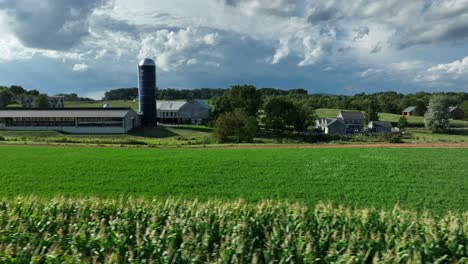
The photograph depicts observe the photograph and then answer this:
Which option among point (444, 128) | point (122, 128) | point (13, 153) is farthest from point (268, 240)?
point (444, 128)

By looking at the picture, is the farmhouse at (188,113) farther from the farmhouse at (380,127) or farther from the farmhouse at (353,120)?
the farmhouse at (380,127)

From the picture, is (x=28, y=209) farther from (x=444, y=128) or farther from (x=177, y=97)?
(x=177, y=97)

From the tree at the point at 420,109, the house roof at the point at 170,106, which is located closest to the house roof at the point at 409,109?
the tree at the point at 420,109

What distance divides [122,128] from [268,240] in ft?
176

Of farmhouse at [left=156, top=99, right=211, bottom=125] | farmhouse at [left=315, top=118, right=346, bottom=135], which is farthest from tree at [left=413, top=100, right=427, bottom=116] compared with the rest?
farmhouse at [left=156, top=99, right=211, bottom=125]

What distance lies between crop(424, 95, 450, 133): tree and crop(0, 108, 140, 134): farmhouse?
199ft

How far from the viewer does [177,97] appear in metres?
151

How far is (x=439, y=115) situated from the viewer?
68.3m

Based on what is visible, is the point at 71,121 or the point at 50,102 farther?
the point at 50,102

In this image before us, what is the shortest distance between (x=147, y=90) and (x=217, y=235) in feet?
195

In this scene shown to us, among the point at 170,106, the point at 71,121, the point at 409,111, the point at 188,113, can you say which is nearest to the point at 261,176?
the point at 71,121

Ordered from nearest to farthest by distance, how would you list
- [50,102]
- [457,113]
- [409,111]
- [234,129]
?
[234,129] → [457,113] → [409,111] → [50,102]

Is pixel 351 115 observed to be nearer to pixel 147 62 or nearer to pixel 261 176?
pixel 147 62

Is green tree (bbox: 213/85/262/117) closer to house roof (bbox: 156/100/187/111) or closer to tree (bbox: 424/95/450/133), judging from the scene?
house roof (bbox: 156/100/187/111)
